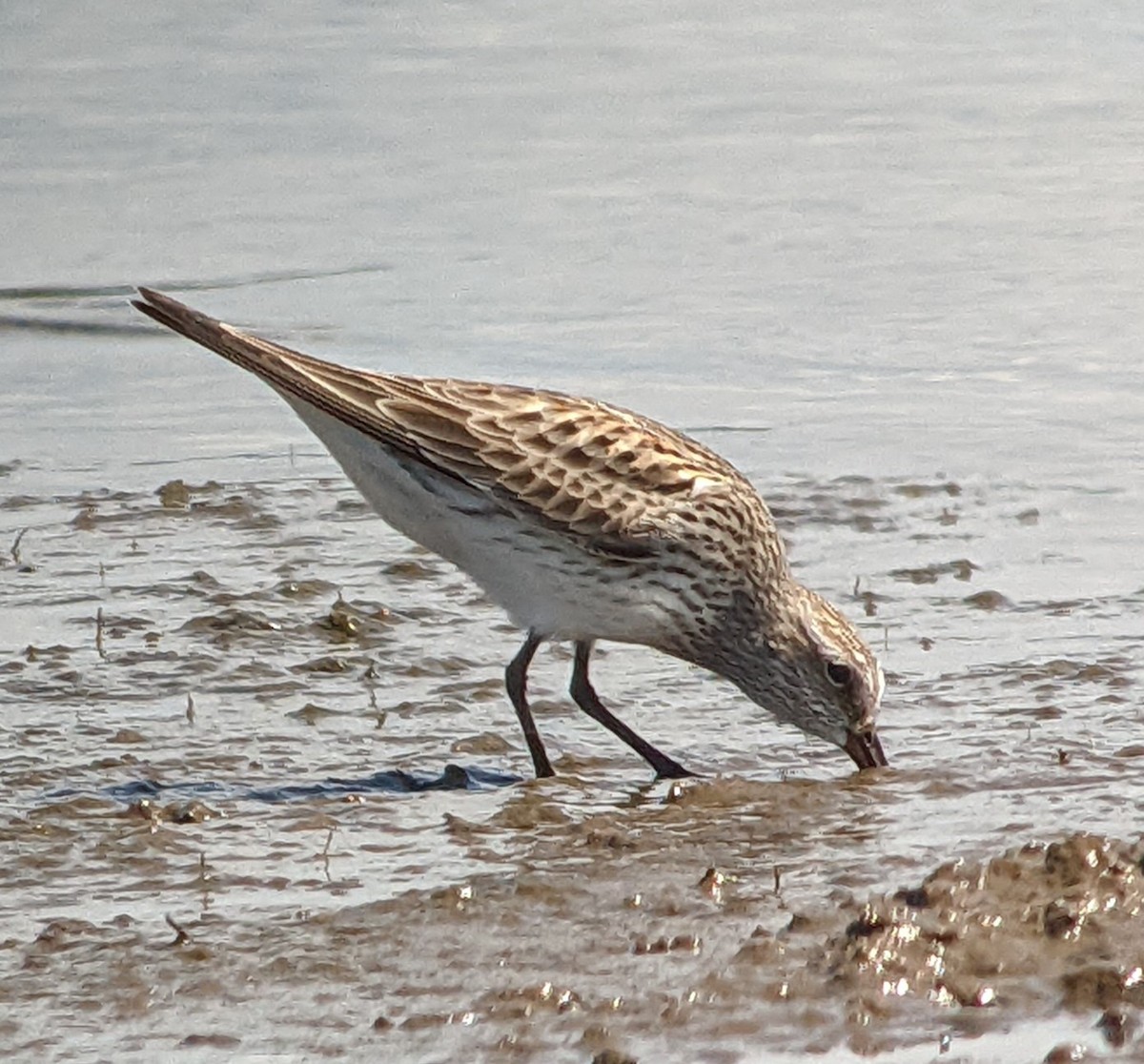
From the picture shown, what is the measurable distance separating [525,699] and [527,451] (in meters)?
0.74

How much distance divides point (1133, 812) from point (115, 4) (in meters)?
11.2

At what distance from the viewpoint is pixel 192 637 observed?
812 cm

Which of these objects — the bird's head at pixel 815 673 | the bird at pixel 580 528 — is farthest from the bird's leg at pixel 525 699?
the bird's head at pixel 815 673

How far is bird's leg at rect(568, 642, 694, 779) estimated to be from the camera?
713 cm

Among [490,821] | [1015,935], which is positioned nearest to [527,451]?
[490,821]

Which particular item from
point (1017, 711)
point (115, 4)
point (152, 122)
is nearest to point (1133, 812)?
point (1017, 711)

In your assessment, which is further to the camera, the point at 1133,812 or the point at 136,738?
the point at 136,738

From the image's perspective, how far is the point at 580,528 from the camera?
7.51 meters

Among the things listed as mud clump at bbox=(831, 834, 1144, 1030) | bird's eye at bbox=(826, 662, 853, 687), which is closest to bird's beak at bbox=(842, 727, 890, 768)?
bird's eye at bbox=(826, 662, 853, 687)

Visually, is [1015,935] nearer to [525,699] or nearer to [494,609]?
[525,699]

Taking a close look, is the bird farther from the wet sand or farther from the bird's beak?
the wet sand

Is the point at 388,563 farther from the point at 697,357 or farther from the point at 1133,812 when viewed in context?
the point at 1133,812

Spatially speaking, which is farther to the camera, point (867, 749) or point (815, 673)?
point (815, 673)

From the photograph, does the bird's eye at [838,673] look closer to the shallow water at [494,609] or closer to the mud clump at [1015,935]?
the shallow water at [494,609]
